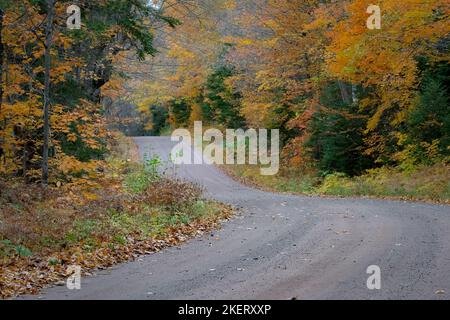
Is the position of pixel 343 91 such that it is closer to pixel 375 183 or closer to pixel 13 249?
pixel 375 183

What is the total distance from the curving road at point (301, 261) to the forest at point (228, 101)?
3.90ft

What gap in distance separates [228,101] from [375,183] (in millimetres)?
20304

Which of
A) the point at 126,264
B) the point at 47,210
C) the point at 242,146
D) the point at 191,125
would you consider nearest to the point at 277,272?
the point at 126,264

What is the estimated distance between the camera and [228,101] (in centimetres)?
4250

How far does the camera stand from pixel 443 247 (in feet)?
35.5

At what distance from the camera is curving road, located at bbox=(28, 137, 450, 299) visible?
26.2ft

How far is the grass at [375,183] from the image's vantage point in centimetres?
2073

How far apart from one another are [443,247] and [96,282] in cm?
663

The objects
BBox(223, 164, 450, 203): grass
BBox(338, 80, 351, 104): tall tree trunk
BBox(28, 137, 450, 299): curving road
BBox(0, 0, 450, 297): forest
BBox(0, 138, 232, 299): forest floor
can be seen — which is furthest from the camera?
BBox(338, 80, 351, 104): tall tree trunk

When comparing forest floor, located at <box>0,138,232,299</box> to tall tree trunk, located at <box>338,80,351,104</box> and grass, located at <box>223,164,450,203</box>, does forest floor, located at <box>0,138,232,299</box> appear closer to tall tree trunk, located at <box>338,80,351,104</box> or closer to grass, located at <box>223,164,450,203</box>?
grass, located at <box>223,164,450,203</box>

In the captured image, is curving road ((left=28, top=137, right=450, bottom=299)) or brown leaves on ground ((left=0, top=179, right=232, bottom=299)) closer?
curving road ((left=28, top=137, right=450, bottom=299))

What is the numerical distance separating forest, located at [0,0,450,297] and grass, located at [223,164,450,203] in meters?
0.09

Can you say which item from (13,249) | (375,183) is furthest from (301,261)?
(375,183)

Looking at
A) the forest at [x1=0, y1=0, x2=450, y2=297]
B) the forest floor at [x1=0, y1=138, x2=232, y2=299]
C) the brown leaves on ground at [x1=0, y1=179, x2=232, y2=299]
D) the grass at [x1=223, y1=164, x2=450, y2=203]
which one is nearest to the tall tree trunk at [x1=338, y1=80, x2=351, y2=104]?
the forest at [x1=0, y1=0, x2=450, y2=297]
